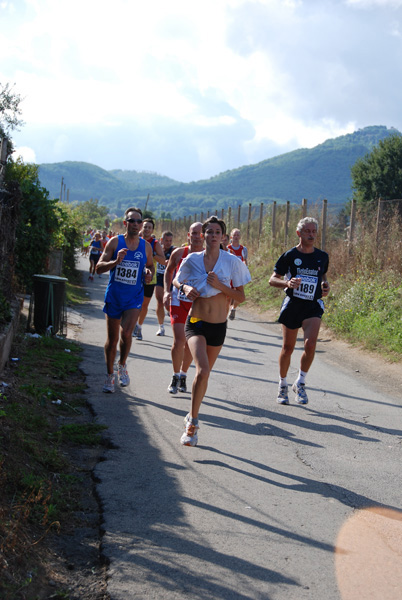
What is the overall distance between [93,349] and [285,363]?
4.04 meters

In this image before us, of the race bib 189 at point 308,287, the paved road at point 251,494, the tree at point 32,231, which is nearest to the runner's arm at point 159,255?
the paved road at point 251,494

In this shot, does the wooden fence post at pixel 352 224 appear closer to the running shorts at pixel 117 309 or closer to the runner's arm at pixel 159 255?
the runner's arm at pixel 159 255

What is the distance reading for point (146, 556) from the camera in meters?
3.89

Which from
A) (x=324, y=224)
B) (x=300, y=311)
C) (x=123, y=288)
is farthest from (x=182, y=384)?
(x=324, y=224)

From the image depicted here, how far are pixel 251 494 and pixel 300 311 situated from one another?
371cm

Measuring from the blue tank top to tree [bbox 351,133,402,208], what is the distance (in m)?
44.6

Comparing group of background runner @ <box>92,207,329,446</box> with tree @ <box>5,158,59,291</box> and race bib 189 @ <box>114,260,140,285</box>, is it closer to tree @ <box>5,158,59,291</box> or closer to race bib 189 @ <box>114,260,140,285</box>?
race bib 189 @ <box>114,260,140,285</box>

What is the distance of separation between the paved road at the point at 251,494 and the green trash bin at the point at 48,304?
2.84m

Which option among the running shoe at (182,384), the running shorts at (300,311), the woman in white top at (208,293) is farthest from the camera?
the running shoe at (182,384)

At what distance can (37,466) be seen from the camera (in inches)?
204

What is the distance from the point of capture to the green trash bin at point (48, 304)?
11.8 meters

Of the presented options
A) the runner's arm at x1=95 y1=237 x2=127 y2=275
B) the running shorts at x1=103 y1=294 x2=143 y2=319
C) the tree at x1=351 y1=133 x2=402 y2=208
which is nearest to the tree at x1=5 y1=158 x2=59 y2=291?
the runner's arm at x1=95 y1=237 x2=127 y2=275

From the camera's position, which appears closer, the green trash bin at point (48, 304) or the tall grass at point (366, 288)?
the green trash bin at point (48, 304)

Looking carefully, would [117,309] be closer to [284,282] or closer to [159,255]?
[284,282]
